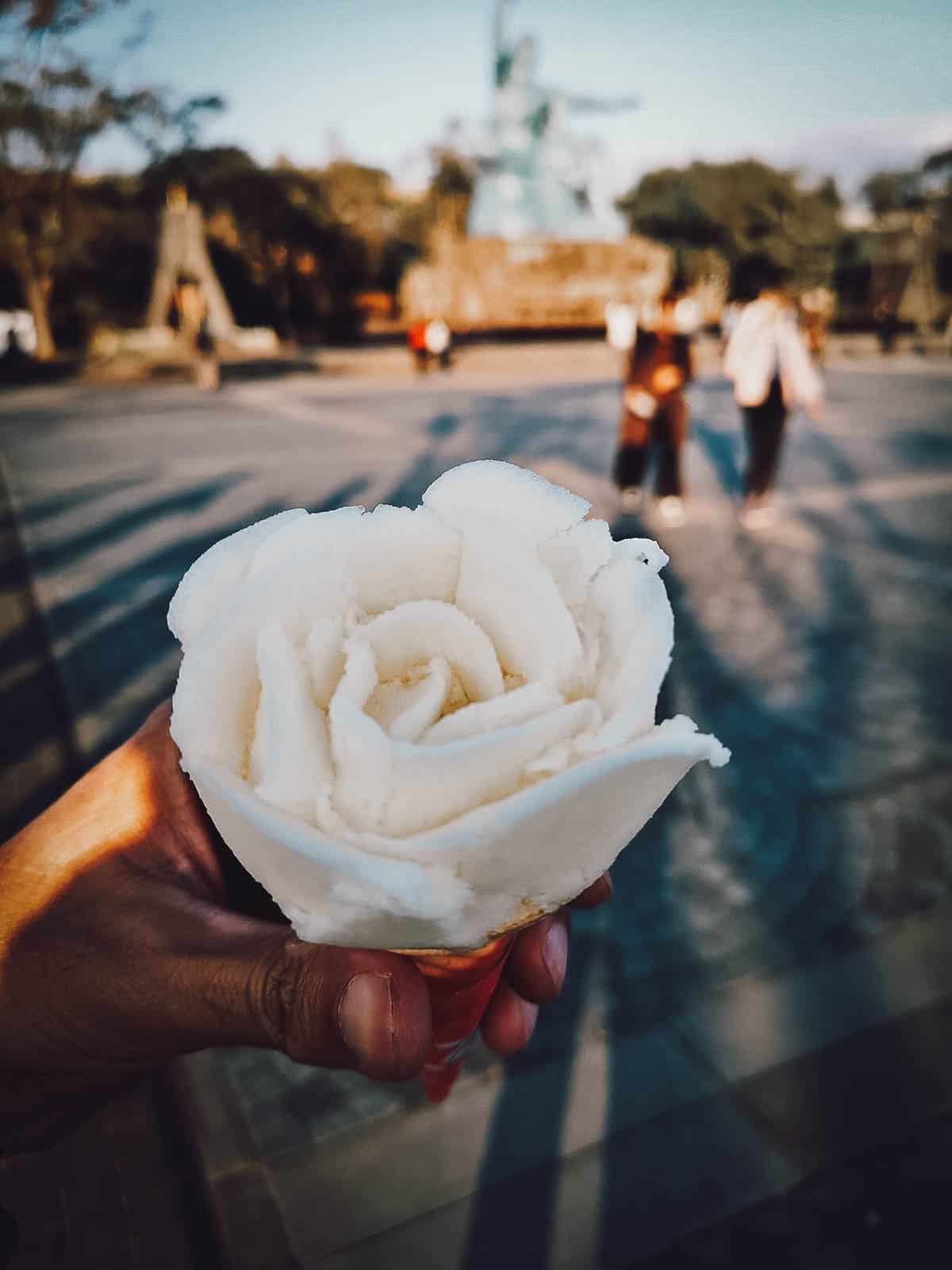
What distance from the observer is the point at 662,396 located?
7688 mm

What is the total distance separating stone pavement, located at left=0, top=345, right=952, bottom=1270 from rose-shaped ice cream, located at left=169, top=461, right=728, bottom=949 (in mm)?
1590

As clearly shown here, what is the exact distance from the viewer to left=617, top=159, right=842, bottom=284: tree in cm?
4472

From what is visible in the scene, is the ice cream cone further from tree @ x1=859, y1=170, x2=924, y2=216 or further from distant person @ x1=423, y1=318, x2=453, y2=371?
tree @ x1=859, y1=170, x2=924, y2=216

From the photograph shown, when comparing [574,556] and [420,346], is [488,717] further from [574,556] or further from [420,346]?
[420,346]

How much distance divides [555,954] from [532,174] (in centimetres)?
3413

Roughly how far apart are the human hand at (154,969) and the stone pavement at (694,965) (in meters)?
0.88

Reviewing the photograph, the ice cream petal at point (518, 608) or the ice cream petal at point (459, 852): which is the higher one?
the ice cream petal at point (518, 608)

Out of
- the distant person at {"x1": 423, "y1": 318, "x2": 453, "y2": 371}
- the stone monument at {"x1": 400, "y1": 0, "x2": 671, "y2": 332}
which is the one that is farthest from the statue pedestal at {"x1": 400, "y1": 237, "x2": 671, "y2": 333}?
the distant person at {"x1": 423, "y1": 318, "x2": 453, "y2": 371}

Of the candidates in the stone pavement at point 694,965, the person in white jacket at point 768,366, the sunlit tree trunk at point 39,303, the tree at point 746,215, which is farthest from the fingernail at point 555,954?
the tree at point 746,215

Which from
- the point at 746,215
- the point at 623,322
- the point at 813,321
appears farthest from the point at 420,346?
the point at 746,215

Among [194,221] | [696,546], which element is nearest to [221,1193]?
A: [696,546]

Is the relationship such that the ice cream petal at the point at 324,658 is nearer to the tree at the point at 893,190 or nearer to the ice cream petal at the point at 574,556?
the ice cream petal at the point at 574,556

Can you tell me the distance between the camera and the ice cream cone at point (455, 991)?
116 centimetres

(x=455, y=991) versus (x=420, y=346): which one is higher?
(x=420, y=346)
